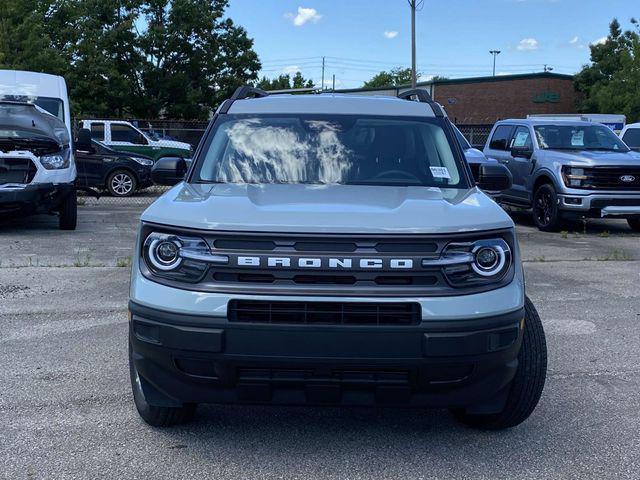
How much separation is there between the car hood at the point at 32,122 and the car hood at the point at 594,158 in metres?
8.20

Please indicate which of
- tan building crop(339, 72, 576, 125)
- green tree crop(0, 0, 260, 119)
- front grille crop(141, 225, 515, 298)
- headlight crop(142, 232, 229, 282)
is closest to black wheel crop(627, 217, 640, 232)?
front grille crop(141, 225, 515, 298)

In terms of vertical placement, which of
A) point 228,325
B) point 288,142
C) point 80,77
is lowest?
point 228,325

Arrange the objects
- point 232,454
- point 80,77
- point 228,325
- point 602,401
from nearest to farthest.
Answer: point 228,325 < point 232,454 < point 602,401 < point 80,77

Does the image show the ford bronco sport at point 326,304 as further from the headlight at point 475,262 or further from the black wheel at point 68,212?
the black wheel at point 68,212

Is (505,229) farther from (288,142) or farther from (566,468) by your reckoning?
(288,142)

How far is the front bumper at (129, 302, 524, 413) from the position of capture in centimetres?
318

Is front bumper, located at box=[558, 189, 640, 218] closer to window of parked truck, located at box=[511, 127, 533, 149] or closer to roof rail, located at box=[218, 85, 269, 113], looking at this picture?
window of parked truck, located at box=[511, 127, 533, 149]

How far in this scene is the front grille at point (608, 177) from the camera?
12.4 metres

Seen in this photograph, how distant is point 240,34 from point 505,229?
36.9 meters

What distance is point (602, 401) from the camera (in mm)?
4492

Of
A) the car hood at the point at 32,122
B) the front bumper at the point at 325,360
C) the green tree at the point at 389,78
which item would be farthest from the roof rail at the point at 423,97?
the green tree at the point at 389,78

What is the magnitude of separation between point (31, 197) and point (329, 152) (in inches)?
295

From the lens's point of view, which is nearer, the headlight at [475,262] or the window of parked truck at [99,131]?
the headlight at [475,262]

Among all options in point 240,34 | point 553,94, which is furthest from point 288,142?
point 553,94
